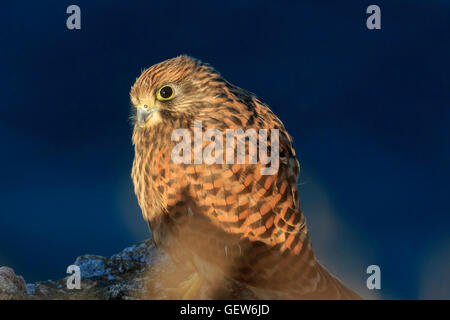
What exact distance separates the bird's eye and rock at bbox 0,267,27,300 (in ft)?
6.33

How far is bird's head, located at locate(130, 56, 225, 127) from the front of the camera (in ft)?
12.1

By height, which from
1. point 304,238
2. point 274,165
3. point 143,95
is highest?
point 143,95

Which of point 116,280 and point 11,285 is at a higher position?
point 11,285

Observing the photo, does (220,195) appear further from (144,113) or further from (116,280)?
(116,280)

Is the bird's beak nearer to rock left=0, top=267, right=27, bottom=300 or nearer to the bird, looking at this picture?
the bird

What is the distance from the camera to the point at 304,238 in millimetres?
3691

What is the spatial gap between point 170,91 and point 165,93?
0.15 ft

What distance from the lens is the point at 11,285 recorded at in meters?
3.71

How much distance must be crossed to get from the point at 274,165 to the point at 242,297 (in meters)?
1.12

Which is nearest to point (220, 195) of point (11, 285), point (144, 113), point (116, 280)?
point (144, 113)

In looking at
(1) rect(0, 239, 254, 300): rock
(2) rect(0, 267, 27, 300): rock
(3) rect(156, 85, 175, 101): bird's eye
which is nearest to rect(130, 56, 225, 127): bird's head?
(3) rect(156, 85, 175, 101): bird's eye
